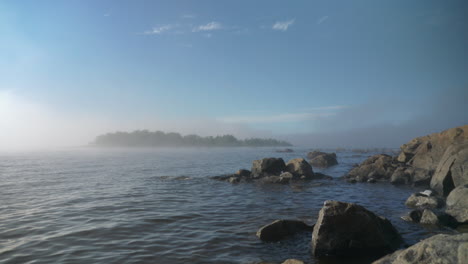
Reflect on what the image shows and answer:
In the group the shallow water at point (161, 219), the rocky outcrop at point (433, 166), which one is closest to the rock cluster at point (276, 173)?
the shallow water at point (161, 219)

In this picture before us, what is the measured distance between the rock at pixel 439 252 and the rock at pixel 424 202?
11.6 m

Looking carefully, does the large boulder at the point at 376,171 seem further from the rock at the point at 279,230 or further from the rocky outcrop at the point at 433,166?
the rock at the point at 279,230

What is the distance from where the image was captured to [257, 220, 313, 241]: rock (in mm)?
9656

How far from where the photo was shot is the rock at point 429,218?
11.0 meters

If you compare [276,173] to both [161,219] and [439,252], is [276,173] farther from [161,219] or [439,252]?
[439,252]

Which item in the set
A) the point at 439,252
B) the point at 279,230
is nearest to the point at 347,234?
the point at 279,230

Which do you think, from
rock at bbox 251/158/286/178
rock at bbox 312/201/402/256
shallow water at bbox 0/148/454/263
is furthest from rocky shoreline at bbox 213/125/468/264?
shallow water at bbox 0/148/454/263

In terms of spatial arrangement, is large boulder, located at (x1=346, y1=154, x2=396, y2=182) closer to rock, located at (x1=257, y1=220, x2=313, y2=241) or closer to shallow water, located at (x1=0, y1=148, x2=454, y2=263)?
shallow water, located at (x1=0, y1=148, x2=454, y2=263)

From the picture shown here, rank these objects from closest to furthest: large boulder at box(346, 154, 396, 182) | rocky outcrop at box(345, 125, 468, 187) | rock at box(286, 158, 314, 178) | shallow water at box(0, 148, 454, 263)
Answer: shallow water at box(0, 148, 454, 263)
rocky outcrop at box(345, 125, 468, 187)
large boulder at box(346, 154, 396, 182)
rock at box(286, 158, 314, 178)

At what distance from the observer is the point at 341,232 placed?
8.30 m

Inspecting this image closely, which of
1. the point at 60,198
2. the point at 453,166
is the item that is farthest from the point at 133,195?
the point at 453,166

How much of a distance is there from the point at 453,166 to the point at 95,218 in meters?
22.3

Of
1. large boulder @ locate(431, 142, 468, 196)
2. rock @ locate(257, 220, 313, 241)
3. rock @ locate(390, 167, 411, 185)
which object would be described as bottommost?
rock @ locate(390, 167, 411, 185)

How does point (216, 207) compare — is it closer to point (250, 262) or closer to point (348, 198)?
point (250, 262)
